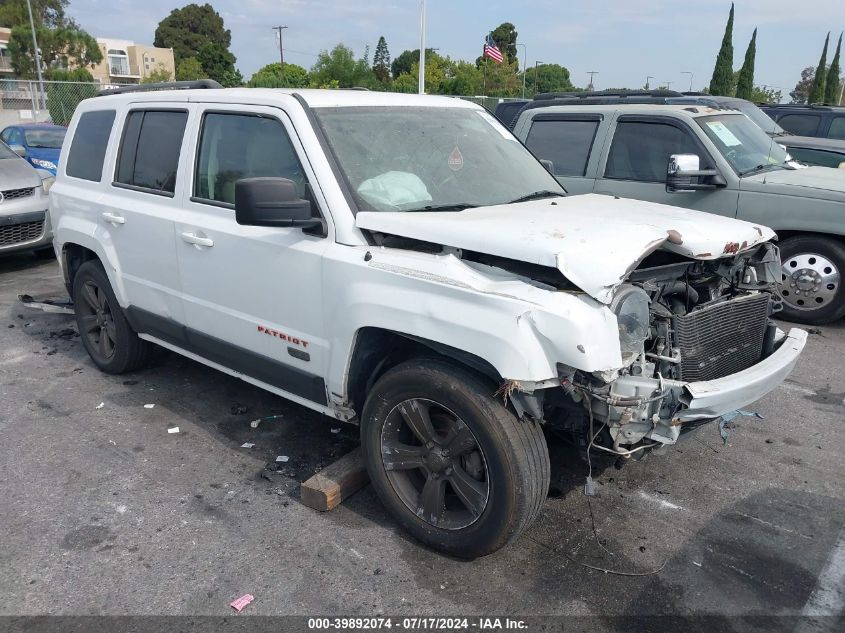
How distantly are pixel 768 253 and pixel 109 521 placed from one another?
370 cm

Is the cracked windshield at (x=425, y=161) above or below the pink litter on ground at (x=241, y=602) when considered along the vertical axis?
above

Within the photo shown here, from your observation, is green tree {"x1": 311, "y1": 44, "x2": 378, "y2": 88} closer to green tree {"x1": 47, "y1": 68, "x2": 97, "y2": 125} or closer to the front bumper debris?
green tree {"x1": 47, "y1": 68, "x2": 97, "y2": 125}

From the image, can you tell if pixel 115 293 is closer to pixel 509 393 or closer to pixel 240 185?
pixel 240 185

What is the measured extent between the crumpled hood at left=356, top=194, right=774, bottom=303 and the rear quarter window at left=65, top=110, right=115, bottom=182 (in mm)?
2703

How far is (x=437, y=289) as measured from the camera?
290cm

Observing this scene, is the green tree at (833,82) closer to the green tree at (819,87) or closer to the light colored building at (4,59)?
the green tree at (819,87)

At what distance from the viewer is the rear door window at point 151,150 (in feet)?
14.0

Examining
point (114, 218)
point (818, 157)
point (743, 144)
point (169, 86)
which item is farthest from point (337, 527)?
point (818, 157)

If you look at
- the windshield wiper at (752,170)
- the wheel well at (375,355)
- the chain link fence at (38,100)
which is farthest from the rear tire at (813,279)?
the chain link fence at (38,100)

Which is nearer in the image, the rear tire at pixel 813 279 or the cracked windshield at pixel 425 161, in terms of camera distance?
the cracked windshield at pixel 425 161

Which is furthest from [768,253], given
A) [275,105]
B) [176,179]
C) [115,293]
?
[115,293]

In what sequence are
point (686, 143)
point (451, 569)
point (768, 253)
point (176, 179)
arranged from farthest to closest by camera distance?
point (686, 143) → point (176, 179) → point (768, 253) → point (451, 569)

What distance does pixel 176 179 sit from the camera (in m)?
4.21

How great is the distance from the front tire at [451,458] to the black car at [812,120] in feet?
36.4
